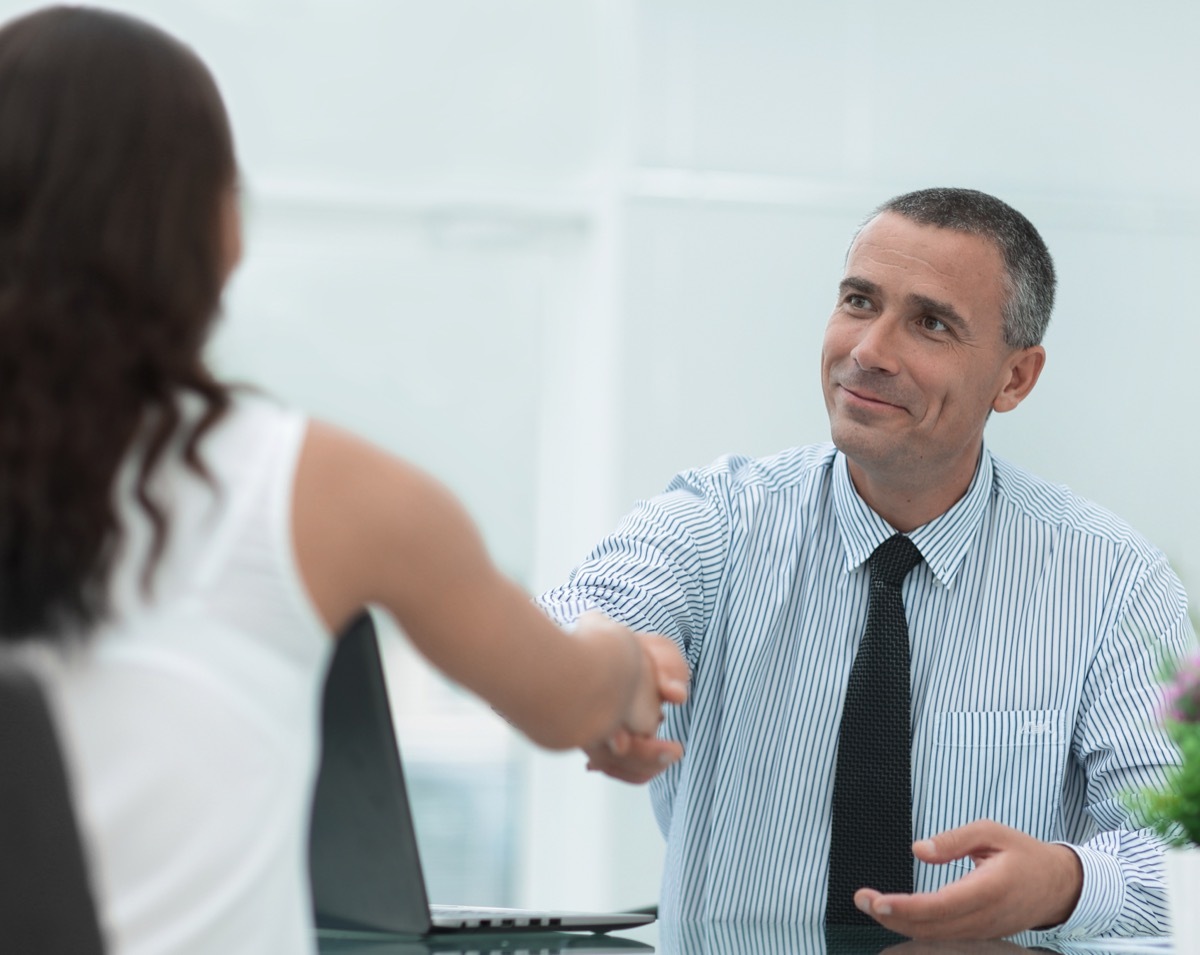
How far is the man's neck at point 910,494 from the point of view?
225cm

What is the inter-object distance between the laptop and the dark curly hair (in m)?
0.46

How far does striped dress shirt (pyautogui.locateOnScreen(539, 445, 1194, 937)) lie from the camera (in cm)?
215

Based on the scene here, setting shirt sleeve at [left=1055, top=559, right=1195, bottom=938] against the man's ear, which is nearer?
shirt sleeve at [left=1055, top=559, right=1195, bottom=938]

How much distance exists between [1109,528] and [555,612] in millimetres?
905

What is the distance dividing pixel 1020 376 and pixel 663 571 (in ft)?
2.39

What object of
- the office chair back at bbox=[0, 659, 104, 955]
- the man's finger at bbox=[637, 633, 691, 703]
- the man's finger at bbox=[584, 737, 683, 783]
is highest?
the office chair back at bbox=[0, 659, 104, 955]

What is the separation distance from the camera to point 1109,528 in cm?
231

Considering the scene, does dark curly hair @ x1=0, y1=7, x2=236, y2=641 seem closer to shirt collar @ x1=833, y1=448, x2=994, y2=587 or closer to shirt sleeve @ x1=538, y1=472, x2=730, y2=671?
shirt sleeve @ x1=538, y1=472, x2=730, y2=671

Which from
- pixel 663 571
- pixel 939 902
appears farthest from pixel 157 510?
pixel 663 571

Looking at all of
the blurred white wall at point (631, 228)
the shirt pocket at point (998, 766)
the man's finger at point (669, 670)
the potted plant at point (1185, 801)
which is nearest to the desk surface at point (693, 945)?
the man's finger at point (669, 670)

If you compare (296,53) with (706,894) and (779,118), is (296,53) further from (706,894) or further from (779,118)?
(706,894)

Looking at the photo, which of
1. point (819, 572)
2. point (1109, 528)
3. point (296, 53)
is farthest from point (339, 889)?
point (296, 53)

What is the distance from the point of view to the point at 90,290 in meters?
0.89

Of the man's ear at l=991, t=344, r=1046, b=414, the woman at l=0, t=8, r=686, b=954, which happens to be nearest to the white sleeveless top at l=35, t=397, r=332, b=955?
the woman at l=0, t=8, r=686, b=954
